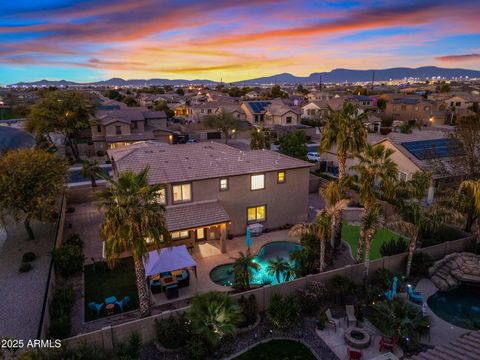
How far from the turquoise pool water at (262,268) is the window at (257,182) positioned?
4539 mm

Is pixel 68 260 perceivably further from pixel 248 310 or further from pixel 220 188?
pixel 248 310

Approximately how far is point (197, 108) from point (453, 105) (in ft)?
239

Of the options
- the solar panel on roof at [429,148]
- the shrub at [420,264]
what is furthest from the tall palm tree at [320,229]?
the solar panel on roof at [429,148]

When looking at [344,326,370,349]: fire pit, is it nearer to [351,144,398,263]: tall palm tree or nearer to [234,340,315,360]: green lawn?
[234,340,315,360]: green lawn

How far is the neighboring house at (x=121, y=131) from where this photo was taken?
187ft

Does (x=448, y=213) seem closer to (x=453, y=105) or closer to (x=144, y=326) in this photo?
(x=144, y=326)

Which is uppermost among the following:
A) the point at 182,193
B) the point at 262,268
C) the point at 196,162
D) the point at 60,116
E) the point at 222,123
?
the point at 60,116

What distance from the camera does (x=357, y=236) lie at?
27516 millimetres

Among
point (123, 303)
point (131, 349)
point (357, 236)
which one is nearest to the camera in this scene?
point (131, 349)

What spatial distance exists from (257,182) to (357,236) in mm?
9190

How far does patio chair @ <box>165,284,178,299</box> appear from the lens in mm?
19189

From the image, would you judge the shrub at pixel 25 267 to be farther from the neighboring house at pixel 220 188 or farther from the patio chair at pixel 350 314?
the patio chair at pixel 350 314

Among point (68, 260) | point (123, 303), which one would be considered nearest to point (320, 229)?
point (123, 303)

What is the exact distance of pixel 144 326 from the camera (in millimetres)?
15234
